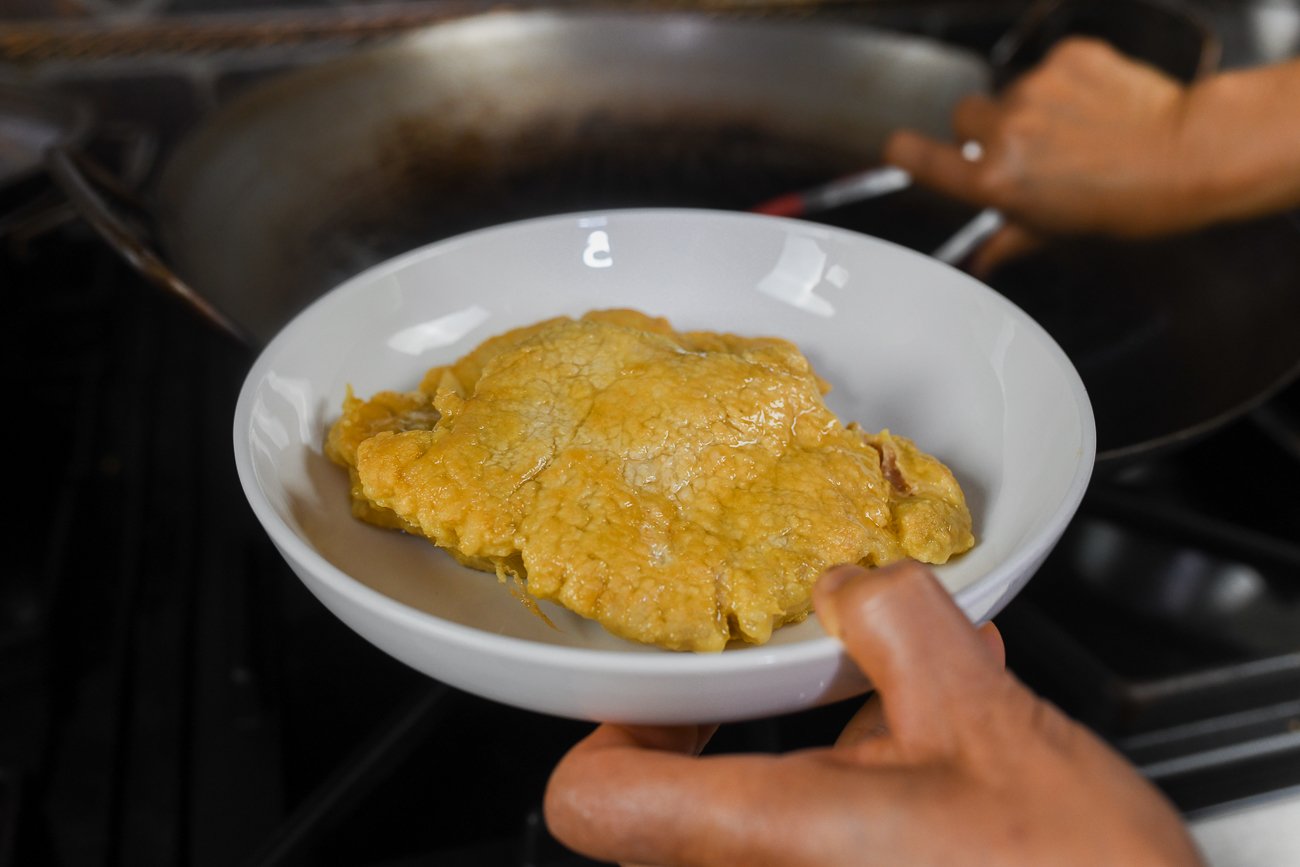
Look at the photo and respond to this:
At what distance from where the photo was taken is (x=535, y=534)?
51 cm

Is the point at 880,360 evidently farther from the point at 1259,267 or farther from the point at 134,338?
the point at 134,338

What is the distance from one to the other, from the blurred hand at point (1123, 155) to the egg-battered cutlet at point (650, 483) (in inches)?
23.3

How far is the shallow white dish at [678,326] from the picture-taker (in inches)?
16.9

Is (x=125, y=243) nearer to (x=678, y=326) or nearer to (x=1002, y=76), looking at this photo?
(x=678, y=326)

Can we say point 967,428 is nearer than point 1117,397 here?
Yes

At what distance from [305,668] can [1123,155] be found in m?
1.05

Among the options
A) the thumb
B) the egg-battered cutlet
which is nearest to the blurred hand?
the egg-battered cutlet

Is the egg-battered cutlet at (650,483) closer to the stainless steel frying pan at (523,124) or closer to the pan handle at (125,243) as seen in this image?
the pan handle at (125,243)

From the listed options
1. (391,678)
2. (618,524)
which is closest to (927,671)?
(618,524)

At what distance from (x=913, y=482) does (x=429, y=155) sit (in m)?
0.92

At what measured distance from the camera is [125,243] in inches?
27.2

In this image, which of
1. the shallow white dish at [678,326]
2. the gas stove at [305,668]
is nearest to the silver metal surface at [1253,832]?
the gas stove at [305,668]

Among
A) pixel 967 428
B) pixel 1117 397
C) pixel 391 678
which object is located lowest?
pixel 391 678

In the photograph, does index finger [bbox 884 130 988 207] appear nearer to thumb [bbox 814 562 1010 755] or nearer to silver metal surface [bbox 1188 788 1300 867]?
silver metal surface [bbox 1188 788 1300 867]
